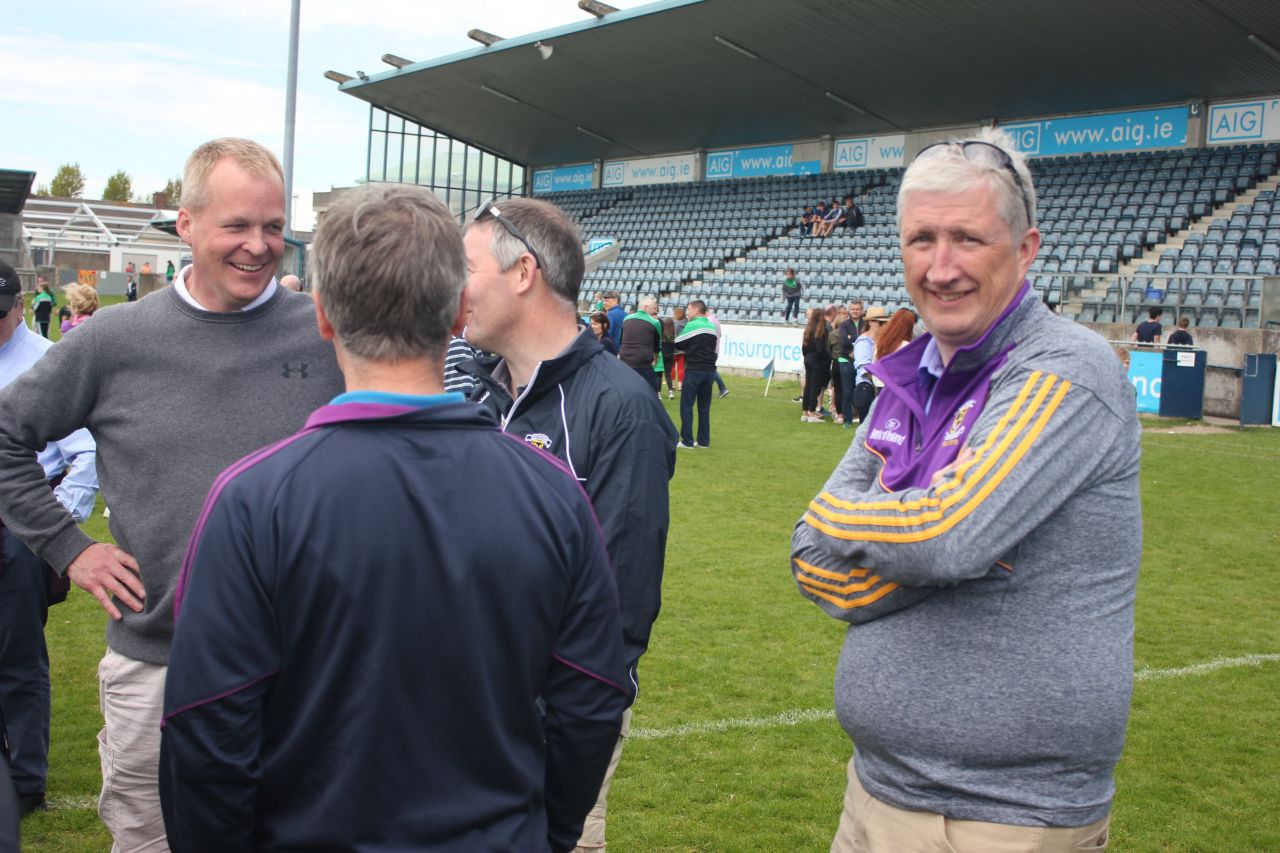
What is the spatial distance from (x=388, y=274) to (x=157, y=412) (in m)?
1.34

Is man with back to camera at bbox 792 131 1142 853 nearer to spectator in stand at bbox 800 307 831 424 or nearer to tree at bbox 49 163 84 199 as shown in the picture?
spectator in stand at bbox 800 307 831 424

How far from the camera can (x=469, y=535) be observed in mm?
1646

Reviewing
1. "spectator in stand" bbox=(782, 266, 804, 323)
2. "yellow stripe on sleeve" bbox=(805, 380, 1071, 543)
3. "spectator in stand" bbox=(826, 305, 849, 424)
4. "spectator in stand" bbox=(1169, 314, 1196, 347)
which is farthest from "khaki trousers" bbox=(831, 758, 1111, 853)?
"spectator in stand" bbox=(782, 266, 804, 323)

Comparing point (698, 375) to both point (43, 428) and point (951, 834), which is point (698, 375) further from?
point (951, 834)

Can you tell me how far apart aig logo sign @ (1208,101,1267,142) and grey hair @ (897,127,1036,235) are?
27.9 meters

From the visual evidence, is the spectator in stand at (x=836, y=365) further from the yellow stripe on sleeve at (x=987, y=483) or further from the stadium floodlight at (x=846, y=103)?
the yellow stripe on sleeve at (x=987, y=483)

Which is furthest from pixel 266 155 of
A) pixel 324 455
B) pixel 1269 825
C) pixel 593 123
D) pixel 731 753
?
pixel 593 123

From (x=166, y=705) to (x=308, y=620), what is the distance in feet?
0.78


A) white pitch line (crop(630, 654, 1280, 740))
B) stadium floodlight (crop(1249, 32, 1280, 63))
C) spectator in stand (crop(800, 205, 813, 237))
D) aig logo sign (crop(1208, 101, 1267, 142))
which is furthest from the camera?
spectator in stand (crop(800, 205, 813, 237))

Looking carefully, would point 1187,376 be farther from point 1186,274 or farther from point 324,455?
point 324,455

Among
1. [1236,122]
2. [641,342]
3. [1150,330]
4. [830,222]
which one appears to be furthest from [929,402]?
[830,222]

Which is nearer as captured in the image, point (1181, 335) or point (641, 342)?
point (641, 342)

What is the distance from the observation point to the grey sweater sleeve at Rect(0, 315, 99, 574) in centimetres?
280

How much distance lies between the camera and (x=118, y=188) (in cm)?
10944
